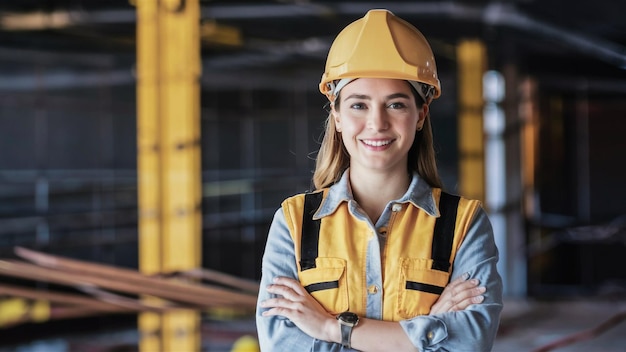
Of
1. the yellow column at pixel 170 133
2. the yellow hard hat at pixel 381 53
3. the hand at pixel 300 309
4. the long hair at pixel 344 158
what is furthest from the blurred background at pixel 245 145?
the hand at pixel 300 309

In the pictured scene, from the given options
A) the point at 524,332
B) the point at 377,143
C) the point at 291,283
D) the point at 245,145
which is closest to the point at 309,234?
the point at 291,283

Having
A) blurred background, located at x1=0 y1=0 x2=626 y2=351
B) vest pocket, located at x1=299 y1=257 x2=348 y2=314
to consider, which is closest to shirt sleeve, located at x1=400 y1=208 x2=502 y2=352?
vest pocket, located at x1=299 y1=257 x2=348 y2=314

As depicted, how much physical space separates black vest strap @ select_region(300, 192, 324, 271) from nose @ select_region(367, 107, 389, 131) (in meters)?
0.19

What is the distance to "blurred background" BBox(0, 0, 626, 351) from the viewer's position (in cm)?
597

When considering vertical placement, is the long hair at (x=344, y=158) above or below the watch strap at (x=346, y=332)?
above

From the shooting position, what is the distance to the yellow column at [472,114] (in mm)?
7957

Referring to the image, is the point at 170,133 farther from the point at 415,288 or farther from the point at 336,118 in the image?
the point at 415,288

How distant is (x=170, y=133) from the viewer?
19.3ft

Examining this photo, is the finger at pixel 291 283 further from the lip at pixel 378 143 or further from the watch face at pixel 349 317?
the lip at pixel 378 143

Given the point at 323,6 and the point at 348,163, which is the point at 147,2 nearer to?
the point at 323,6

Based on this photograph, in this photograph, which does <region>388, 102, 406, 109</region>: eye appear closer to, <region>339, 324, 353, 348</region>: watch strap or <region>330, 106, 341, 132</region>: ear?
<region>330, 106, 341, 132</region>: ear

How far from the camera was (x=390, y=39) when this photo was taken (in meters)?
1.48

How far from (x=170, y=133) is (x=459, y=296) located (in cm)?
Answer: 468

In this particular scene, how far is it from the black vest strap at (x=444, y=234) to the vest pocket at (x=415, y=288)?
0.9 inches
